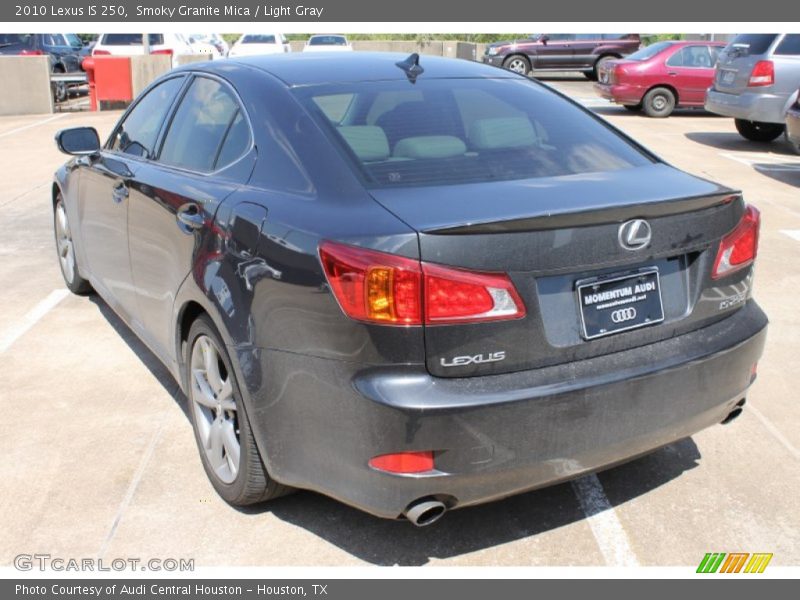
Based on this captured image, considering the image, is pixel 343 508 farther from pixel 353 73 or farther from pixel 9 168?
pixel 9 168

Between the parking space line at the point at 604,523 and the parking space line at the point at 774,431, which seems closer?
the parking space line at the point at 604,523

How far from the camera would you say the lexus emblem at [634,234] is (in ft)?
9.16

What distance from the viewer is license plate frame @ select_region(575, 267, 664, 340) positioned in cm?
277

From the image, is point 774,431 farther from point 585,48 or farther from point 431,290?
point 585,48

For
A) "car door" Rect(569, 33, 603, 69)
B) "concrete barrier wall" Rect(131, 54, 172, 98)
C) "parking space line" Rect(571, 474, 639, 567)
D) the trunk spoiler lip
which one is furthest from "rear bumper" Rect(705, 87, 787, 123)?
"car door" Rect(569, 33, 603, 69)

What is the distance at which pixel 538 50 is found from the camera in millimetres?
25703

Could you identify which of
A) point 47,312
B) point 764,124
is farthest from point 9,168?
point 764,124

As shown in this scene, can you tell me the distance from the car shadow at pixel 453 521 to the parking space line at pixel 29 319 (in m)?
2.61

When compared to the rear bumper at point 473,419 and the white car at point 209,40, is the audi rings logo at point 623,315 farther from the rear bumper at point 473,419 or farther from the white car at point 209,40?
the white car at point 209,40

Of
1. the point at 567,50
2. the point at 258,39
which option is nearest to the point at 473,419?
the point at 567,50

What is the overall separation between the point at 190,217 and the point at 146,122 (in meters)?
1.38

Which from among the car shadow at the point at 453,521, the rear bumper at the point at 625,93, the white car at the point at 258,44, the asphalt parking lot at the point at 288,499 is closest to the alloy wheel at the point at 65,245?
the asphalt parking lot at the point at 288,499

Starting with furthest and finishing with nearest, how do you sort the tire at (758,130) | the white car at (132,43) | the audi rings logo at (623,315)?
the white car at (132,43) → the tire at (758,130) → the audi rings logo at (623,315)

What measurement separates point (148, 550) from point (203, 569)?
243 millimetres
